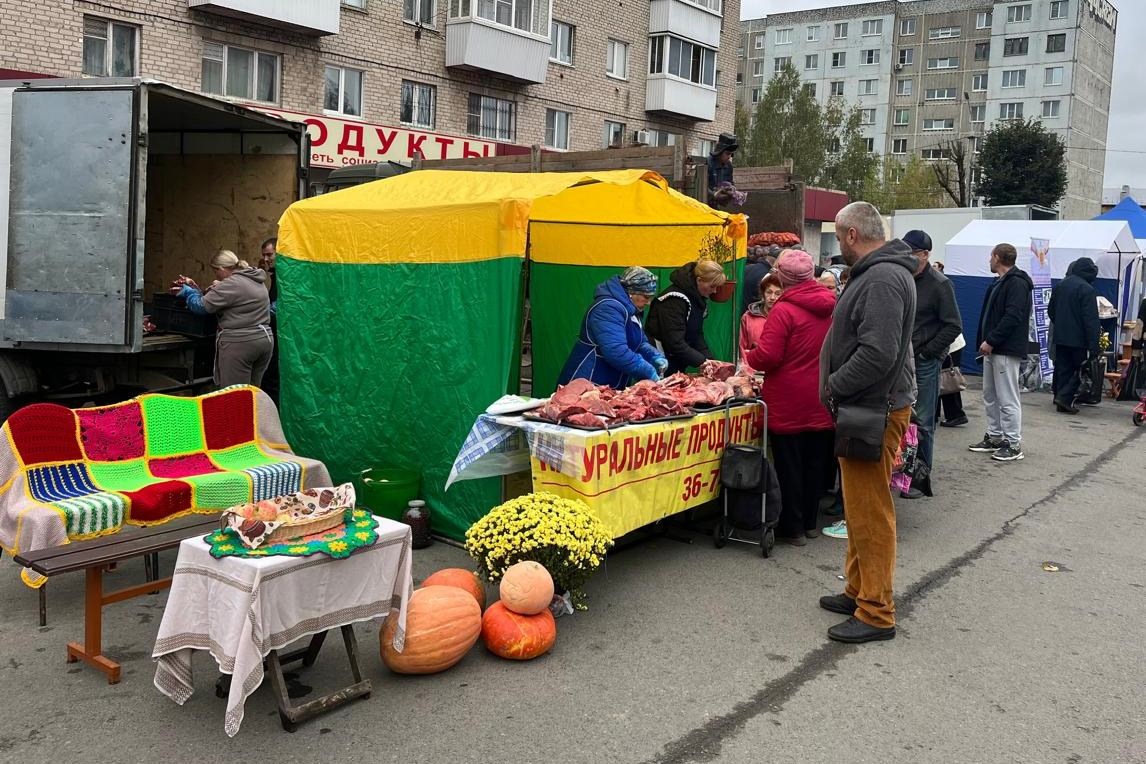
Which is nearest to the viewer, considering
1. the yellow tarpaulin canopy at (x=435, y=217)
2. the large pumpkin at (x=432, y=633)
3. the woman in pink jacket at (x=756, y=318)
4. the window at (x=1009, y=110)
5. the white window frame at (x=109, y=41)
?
the large pumpkin at (x=432, y=633)

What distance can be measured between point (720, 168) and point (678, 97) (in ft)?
71.4

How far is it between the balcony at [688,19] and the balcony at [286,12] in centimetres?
1284

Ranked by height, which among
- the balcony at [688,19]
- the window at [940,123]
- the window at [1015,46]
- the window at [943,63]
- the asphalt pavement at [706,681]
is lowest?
the asphalt pavement at [706,681]

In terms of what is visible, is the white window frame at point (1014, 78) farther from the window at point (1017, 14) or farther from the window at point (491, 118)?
the window at point (491, 118)

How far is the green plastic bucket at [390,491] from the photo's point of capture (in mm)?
6395

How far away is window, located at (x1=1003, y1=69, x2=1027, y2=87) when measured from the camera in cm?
6612

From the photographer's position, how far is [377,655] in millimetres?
4637

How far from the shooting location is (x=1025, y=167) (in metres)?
45.3

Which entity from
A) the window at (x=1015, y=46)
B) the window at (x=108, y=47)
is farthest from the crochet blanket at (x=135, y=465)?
the window at (x=1015, y=46)

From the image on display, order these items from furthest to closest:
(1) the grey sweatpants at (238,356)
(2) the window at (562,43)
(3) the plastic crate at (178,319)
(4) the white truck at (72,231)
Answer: (2) the window at (562,43) → (3) the plastic crate at (178,319) → (1) the grey sweatpants at (238,356) → (4) the white truck at (72,231)

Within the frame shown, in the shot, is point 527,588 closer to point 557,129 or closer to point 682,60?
point 557,129

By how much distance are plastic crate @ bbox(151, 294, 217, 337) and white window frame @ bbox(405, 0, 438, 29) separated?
15449mm

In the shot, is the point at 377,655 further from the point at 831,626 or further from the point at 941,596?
the point at 941,596

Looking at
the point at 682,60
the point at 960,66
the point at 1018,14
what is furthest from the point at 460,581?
the point at 1018,14
